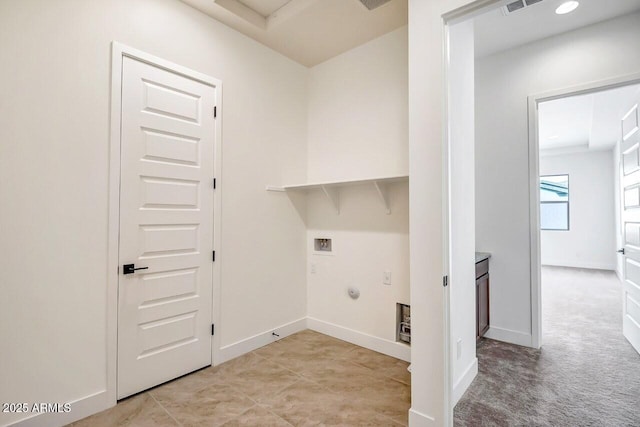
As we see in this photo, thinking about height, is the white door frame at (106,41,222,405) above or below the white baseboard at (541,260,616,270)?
above

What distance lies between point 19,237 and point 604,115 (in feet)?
23.7

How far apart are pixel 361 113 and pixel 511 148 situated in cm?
159

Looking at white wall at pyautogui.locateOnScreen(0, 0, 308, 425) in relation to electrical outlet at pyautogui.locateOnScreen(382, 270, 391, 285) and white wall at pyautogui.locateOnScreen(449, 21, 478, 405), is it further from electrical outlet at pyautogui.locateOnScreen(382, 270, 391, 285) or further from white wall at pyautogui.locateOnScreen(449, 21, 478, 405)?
white wall at pyautogui.locateOnScreen(449, 21, 478, 405)

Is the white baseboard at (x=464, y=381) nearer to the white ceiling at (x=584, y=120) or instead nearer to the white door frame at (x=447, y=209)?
the white door frame at (x=447, y=209)

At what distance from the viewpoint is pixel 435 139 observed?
1.79 metres

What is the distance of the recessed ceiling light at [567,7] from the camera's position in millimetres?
2490

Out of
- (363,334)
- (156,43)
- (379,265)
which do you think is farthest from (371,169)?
(156,43)

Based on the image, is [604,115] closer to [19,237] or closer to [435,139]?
[435,139]

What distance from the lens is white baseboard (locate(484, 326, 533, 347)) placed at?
9.92ft

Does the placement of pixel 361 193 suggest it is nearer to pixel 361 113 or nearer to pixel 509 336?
pixel 361 113

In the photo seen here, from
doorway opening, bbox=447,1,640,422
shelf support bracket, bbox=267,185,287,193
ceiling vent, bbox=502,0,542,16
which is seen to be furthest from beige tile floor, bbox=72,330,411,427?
ceiling vent, bbox=502,0,542,16

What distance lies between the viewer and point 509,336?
10.3ft

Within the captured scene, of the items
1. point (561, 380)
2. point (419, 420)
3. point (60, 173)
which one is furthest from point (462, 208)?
point (60, 173)

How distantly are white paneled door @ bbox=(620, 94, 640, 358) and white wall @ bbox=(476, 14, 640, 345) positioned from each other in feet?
2.39
